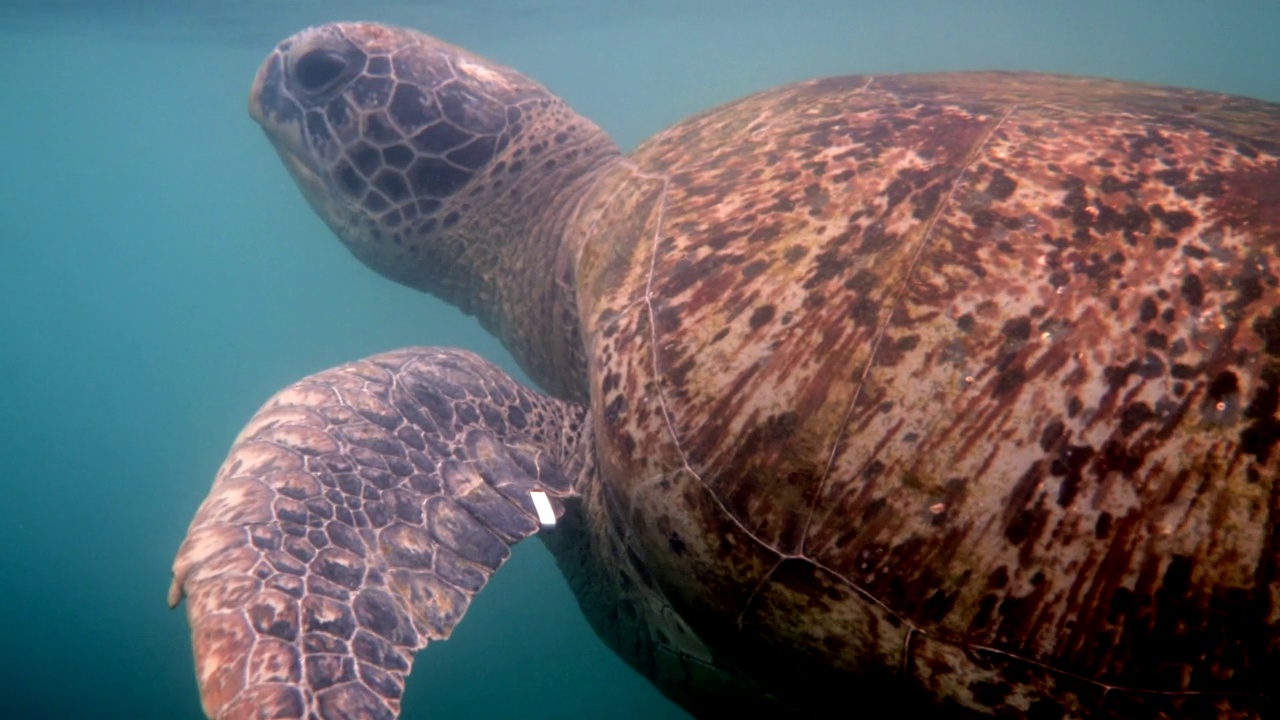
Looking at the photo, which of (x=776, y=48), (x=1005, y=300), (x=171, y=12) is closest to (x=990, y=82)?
(x=1005, y=300)

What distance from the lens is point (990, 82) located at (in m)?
2.83

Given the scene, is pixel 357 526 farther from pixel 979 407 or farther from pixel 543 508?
pixel 979 407

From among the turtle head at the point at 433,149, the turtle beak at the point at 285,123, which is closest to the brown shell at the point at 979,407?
the turtle head at the point at 433,149

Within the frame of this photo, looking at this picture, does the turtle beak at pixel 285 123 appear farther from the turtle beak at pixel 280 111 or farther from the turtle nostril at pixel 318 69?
the turtle nostril at pixel 318 69

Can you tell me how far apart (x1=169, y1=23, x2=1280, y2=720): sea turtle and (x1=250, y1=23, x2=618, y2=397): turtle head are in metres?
1.35

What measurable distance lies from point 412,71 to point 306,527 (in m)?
2.99

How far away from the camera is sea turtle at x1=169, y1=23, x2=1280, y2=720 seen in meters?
1.52

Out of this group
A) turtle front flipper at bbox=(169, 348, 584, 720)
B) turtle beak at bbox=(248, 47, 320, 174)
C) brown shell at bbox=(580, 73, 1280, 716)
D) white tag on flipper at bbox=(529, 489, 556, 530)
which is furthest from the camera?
turtle beak at bbox=(248, 47, 320, 174)

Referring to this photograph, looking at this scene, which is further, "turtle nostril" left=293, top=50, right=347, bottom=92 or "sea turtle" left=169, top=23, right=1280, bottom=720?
"turtle nostril" left=293, top=50, right=347, bottom=92

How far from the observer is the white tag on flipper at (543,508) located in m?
2.73

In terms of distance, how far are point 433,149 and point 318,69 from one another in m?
0.96

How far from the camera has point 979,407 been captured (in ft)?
5.56

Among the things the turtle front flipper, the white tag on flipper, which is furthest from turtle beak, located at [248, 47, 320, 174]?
the white tag on flipper

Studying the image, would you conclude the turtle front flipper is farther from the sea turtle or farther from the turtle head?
the turtle head
